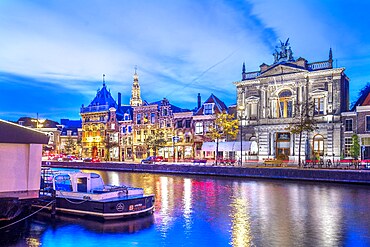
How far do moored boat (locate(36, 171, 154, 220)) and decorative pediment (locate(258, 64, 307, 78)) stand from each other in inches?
1788

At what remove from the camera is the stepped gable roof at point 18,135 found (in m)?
18.8

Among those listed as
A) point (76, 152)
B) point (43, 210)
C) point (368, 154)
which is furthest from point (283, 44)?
point (76, 152)

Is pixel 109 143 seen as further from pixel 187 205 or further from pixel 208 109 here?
pixel 187 205

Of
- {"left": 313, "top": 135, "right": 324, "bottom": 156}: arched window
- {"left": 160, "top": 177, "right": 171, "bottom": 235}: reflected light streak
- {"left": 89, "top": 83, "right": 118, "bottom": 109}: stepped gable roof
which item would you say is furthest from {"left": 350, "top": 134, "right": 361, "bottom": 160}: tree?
{"left": 89, "top": 83, "right": 118, "bottom": 109}: stepped gable roof

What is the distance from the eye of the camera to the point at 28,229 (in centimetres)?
1947

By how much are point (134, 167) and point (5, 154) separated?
41.0 metres

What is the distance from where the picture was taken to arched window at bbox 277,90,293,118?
207 feet

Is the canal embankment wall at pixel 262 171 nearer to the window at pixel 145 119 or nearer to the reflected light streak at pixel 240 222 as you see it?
the reflected light streak at pixel 240 222

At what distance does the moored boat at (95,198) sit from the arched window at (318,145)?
1700 inches

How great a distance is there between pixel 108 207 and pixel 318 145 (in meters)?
46.4

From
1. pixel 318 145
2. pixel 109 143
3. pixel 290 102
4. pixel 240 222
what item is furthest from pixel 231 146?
pixel 240 222

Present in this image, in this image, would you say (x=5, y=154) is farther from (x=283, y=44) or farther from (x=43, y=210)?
(x=283, y=44)

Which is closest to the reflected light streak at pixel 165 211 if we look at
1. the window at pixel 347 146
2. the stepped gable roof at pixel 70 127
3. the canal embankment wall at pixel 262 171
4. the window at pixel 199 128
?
the canal embankment wall at pixel 262 171

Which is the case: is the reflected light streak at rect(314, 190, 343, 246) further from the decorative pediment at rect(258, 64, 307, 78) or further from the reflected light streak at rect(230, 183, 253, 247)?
the decorative pediment at rect(258, 64, 307, 78)
